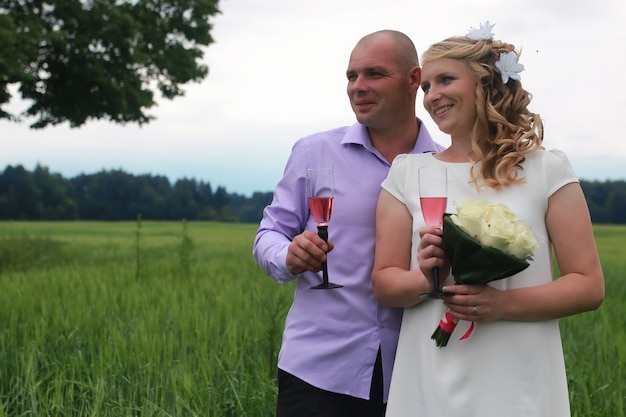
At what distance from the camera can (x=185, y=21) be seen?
16.4 metres

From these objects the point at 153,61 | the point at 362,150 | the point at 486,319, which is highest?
the point at 153,61

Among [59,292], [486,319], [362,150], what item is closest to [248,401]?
[362,150]

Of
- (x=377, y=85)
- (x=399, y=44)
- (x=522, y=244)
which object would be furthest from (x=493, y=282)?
(x=399, y=44)

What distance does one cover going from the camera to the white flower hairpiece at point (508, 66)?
243 cm

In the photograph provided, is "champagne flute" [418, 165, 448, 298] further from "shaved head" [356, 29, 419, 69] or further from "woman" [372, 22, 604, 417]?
"shaved head" [356, 29, 419, 69]

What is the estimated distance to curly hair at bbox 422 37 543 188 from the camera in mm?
2359

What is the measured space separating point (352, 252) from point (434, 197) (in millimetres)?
573

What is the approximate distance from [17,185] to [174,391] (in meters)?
41.8

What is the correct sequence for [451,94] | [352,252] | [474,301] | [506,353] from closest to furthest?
[474,301], [506,353], [451,94], [352,252]

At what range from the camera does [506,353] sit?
2.28 meters

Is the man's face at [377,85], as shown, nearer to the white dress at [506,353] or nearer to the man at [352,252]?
the man at [352,252]

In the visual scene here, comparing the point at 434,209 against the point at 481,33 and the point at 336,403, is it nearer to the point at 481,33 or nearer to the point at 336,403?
the point at 481,33

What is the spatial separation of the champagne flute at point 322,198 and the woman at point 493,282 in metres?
0.19

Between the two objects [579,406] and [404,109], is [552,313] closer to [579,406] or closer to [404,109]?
[404,109]
